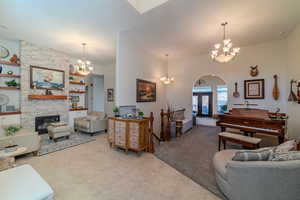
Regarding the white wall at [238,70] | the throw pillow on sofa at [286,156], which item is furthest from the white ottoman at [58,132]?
the throw pillow on sofa at [286,156]

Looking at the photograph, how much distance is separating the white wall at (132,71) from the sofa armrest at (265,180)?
3.26 m

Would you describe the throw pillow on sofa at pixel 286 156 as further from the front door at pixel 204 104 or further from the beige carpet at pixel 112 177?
the front door at pixel 204 104

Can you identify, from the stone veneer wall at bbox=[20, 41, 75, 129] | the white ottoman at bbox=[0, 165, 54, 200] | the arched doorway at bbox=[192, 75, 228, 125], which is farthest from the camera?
the arched doorway at bbox=[192, 75, 228, 125]

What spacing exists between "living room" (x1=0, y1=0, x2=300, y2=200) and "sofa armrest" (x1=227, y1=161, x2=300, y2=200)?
0.01 meters

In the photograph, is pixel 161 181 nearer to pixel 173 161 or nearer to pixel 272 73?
pixel 173 161

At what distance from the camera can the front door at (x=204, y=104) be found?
862 cm

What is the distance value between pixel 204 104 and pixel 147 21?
24.0ft

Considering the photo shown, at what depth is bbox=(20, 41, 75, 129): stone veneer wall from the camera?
4.62 meters

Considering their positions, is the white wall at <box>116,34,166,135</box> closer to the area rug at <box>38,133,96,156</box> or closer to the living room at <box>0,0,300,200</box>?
the living room at <box>0,0,300,200</box>

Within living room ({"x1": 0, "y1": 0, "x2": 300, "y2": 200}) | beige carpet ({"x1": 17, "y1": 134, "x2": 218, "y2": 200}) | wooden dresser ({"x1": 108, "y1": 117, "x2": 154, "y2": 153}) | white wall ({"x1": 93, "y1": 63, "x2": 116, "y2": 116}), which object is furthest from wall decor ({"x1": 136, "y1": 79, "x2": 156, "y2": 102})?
white wall ({"x1": 93, "y1": 63, "x2": 116, "y2": 116})

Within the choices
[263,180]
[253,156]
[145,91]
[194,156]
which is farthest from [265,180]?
[145,91]

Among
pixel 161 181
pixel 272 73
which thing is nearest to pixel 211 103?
pixel 272 73

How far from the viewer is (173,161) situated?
297cm

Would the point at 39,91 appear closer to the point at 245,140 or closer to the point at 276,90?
the point at 245,140
